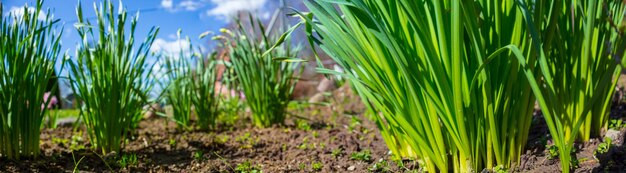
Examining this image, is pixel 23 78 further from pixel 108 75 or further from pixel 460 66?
pixel 460 66

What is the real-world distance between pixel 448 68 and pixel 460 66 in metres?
0.05

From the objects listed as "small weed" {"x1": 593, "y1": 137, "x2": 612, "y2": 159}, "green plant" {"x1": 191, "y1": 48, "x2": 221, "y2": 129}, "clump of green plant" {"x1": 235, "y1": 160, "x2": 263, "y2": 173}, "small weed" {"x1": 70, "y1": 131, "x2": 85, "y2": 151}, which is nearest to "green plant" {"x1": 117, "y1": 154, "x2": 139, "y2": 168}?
"clump of green plant" {"x1": 235, "y1": 160, "x2": 263, "y2": 173}

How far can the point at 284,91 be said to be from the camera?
377cm

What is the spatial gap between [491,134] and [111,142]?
1688 mm

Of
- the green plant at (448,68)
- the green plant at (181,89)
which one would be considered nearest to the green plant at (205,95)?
the green plant at (181,89)

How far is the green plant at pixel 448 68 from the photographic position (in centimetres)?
137

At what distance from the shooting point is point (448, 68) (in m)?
1.41

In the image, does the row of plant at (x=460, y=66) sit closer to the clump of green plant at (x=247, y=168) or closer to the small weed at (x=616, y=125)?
the small weed at (x=616, y=125)

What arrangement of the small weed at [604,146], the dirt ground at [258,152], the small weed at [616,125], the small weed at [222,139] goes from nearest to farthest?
the small weed at [604,146] → the dirt ground at [258,152] → the small weed at [616,125] → the small weed at [222,139]

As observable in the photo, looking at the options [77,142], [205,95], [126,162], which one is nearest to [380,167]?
[126,162]

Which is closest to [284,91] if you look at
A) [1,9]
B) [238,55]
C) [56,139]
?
[238,55]

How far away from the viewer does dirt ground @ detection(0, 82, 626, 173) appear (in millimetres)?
1800

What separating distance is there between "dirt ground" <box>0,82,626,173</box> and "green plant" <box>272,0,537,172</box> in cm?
18

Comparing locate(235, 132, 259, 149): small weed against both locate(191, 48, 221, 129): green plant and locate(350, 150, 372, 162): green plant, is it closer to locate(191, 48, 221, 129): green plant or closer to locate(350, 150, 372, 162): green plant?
locate(191, 48, 221, 129): green plant
